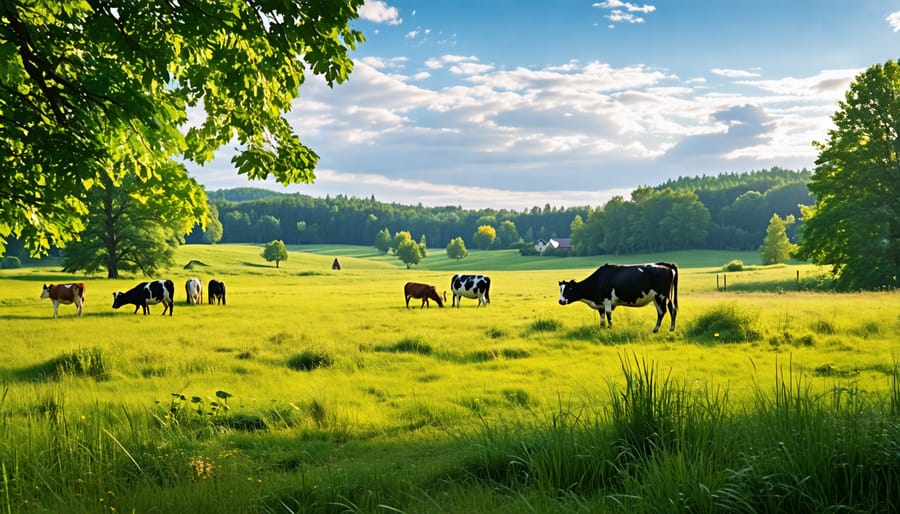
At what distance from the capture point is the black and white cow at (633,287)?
17.9 metres

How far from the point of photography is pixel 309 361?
13.0 metres

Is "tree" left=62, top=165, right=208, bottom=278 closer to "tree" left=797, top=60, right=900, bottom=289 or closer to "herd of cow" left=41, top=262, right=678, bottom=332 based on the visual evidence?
"herd of cow" left=41, top=262, right=678, bottom=332

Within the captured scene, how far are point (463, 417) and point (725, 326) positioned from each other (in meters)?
10.9

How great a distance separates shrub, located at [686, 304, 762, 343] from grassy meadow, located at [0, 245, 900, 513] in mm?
60

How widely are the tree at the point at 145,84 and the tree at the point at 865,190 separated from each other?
3583 cm

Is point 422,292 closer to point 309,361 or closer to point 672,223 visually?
point 309,361

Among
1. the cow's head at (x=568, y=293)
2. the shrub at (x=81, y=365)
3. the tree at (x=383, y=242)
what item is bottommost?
the shrub at (x=81, y=365)

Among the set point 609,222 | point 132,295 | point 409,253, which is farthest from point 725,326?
point 609,222

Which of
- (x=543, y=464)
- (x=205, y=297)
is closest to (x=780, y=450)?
(x=543, y=464)

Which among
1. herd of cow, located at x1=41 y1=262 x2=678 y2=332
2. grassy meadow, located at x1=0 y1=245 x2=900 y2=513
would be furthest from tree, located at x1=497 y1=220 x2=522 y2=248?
grassy meadow, located at x1=0 y1=245 x2=900 y2=513

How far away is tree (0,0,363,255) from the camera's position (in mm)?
6262

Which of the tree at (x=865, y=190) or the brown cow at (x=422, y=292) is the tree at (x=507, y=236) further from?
the brown cow at (x=422, y=292)

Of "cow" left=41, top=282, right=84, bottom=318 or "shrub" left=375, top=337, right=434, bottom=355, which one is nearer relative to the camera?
"shrub" left=375, top=337, right=434, bottom=355

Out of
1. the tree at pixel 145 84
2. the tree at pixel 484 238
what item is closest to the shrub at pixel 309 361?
the tree at pixel 145 84
